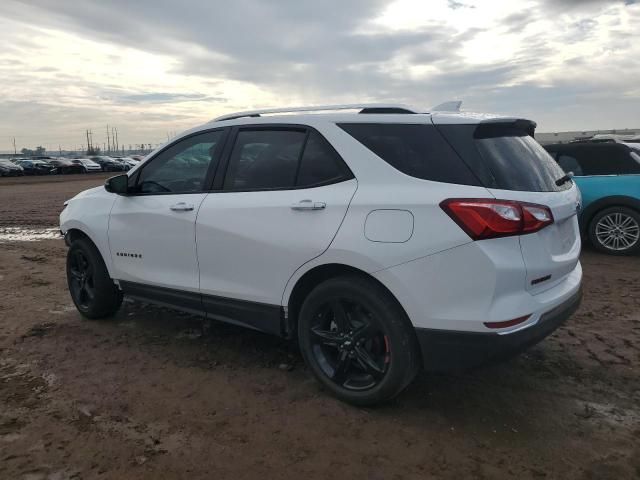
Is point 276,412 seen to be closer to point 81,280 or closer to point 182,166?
point 182,166

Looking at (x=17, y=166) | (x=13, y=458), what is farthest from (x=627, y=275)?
(x=17, y=166)

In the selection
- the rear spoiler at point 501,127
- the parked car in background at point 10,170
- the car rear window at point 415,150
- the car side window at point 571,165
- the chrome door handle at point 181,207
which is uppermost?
the rear spoiler at point 501,127

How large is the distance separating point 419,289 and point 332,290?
572mm

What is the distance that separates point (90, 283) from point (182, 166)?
1644mm

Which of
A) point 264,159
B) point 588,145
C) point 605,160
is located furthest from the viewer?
point 588,145

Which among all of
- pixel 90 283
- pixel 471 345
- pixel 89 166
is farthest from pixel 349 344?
pixel 89 166

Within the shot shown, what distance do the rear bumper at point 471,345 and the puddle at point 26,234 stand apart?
8.95 metres

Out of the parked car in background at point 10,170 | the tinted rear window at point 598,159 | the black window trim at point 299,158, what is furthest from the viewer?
the parked car in background at point 10,170

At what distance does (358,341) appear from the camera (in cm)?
319

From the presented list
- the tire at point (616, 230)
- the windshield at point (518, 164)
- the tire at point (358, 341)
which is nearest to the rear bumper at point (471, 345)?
the tire at point (358, 341)

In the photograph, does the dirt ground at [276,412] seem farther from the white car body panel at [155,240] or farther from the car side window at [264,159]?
the car side window at [264,159]

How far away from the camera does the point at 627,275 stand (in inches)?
250

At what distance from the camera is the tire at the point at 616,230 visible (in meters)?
7.28

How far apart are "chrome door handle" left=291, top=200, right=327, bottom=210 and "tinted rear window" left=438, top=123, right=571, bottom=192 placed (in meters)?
0.84
